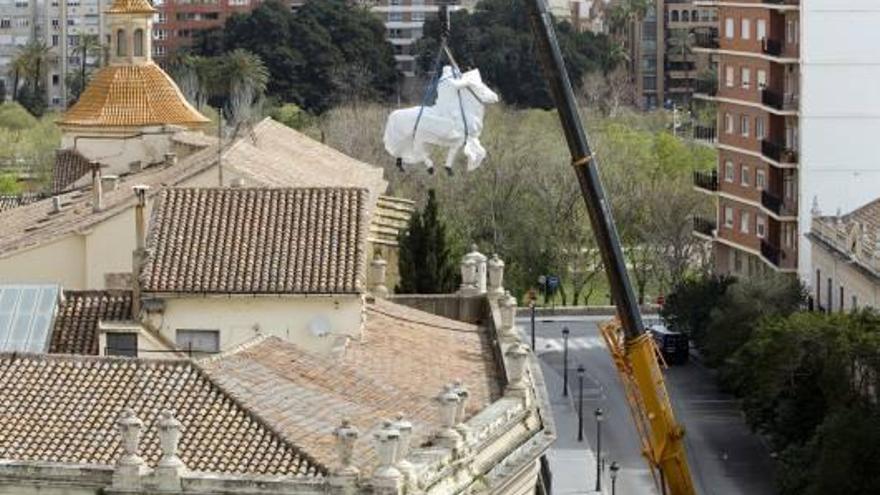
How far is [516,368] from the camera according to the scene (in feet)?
129

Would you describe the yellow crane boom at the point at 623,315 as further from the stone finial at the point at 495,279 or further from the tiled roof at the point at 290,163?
the tiled roof at the point at 290,163

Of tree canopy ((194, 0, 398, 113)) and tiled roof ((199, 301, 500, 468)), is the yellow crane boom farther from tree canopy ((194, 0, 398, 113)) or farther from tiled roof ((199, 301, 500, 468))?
tree canopy ((194, 0, 398, 113))

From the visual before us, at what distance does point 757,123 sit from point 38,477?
2231 inches

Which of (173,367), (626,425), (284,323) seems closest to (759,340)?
(626,425)

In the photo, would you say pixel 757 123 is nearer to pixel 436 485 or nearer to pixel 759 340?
pixel 759 340

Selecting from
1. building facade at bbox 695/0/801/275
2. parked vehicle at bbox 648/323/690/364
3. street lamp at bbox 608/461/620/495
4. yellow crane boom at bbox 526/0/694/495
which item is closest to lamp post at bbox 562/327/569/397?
parked vehicle at bbox 648/323/690/364

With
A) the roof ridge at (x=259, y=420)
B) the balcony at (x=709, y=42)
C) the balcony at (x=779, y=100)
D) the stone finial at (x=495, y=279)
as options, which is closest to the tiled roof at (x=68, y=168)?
the balcony at (x=779, y=100)

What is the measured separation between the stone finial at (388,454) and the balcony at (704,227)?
61.1 metres

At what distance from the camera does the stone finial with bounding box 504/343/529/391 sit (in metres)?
38.9

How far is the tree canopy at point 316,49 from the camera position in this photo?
134 metres

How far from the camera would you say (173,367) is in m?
35.0

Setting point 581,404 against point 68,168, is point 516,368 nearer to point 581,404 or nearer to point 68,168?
point 581,404

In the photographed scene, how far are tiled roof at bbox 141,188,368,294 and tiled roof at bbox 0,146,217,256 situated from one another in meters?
3.85

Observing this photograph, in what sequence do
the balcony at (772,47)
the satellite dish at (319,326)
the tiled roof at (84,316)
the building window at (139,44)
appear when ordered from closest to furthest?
the tiled roof at (84,316), the satellite dish at (319,326), the building window at (139,44), the balcony at (772,47)
